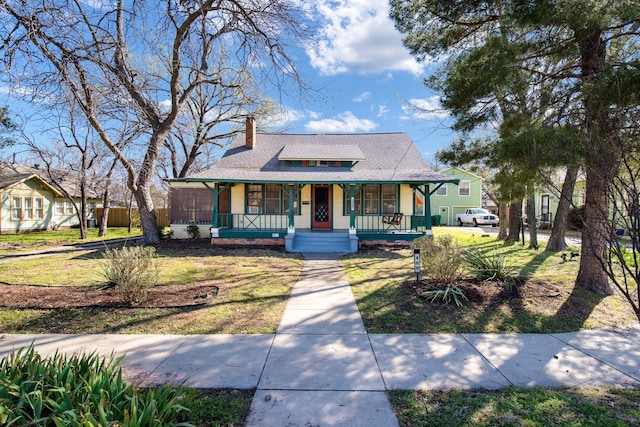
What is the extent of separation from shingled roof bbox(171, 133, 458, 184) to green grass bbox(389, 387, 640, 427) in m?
10.5

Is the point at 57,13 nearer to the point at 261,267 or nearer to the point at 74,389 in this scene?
the point at 74,389

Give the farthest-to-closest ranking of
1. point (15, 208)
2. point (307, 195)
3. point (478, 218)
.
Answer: point (478, 218)
point (15, 208)
point (307, 195)

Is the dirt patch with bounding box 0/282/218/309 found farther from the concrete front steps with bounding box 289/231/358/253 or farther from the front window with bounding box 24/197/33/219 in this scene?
the front window with bounding box 24/197/33/219

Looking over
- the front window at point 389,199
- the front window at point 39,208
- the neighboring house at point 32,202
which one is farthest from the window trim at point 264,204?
the front window at point 39,208

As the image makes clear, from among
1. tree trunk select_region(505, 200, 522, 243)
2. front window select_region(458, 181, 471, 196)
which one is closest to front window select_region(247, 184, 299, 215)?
tree trunk select_region(505, 200, 522, 243)

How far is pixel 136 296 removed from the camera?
219 inches

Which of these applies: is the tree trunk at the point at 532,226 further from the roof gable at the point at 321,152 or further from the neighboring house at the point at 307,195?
the roof gable at the point at 321,152

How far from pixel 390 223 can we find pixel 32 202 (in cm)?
2540

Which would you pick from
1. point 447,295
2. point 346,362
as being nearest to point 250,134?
point 447,295

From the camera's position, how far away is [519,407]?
2.81 m

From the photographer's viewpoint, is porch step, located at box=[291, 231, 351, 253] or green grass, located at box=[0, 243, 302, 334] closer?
green grass, located at box=[0, 243, 302, 334]

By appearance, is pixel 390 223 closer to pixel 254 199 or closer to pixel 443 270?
pixel 254 199

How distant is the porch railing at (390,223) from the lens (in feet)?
47.1

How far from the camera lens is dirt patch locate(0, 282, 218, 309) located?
5504 mm
